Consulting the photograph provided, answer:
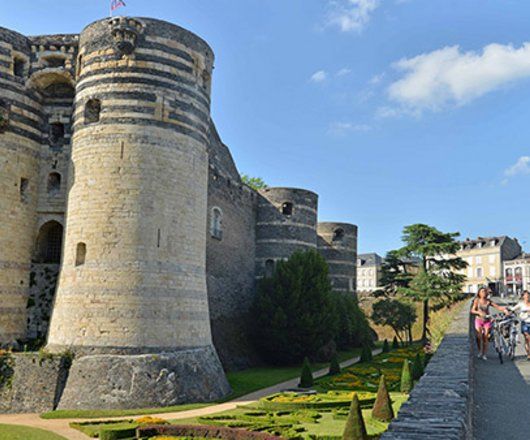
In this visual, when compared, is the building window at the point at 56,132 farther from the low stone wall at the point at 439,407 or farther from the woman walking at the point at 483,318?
the low stone wall at the point at 439,407

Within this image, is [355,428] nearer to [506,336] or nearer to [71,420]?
[506,336]

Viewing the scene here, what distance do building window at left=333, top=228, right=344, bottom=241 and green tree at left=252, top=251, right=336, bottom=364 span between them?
38.7 feet

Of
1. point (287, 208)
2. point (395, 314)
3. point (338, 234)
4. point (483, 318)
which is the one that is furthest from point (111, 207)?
point (395, 314)

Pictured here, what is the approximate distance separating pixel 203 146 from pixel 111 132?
3.64 meters

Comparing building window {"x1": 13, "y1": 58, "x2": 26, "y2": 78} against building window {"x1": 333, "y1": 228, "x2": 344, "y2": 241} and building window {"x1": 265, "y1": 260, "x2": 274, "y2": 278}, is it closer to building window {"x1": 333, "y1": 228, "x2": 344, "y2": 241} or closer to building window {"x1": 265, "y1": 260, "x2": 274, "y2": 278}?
building window {"x1": 265, "y1": 260, "x2": 274, "y2": 278}

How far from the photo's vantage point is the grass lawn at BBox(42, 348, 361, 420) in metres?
16.0

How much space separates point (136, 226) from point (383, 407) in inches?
377

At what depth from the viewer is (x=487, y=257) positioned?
67688mm

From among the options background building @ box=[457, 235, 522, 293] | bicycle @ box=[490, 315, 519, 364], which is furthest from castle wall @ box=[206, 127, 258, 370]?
background building @ box=[457, 235, 522, 293]

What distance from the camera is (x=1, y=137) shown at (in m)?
19.7

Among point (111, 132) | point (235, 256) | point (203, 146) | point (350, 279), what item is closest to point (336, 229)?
point (350, 279)

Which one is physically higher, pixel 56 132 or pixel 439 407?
pixel 56 132

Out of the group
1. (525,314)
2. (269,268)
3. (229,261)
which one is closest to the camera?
(525,314)

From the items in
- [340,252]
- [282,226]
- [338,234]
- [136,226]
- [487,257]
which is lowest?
[136,226]
